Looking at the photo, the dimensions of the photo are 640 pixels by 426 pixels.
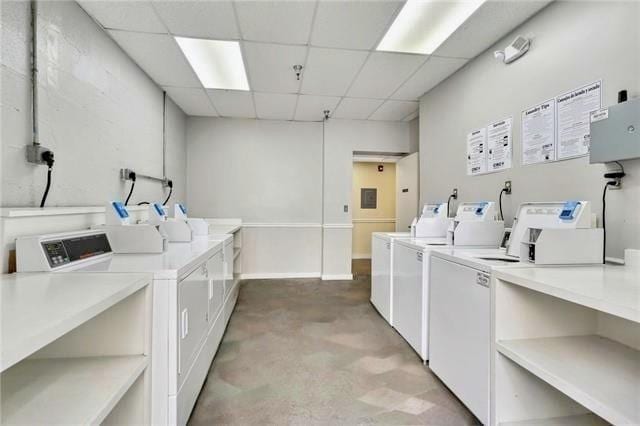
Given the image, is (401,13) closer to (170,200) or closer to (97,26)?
(97,26)

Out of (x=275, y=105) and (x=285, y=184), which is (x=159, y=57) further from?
(x=285, y=184)

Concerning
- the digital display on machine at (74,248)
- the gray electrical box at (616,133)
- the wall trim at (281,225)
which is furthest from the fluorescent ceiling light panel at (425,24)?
the wall trim at (281,225)

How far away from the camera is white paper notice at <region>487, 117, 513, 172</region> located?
88.4 inches

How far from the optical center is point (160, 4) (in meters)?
1.92

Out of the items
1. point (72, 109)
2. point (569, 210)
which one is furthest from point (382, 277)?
point (72, 109)

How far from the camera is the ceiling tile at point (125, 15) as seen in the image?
1.90 meters

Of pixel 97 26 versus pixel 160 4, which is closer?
pixel 160 4

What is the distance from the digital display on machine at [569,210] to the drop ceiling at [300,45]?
1410mm

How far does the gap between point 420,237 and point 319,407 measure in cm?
172

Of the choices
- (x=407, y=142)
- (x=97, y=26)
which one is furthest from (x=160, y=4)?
(x=407, y=142)

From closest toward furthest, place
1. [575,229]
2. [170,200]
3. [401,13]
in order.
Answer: [575,229], [401,13], [170,200]

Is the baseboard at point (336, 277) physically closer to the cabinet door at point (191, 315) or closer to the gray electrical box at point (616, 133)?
the cabinet door at point (191, 315)

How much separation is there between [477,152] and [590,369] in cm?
194

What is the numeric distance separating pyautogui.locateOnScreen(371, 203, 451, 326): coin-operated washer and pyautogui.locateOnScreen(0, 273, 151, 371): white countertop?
211 cm
